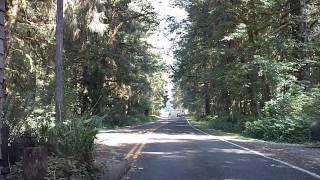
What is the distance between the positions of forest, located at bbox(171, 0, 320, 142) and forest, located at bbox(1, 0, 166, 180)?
567cm

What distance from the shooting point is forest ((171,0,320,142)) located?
29.5m

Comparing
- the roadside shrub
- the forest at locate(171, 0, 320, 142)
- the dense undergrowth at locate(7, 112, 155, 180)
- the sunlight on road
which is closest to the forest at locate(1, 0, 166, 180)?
the dense undergrowth at locate(7, 112, 155, 180)

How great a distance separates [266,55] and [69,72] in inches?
595


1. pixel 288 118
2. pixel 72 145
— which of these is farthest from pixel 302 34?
pixel 72 145

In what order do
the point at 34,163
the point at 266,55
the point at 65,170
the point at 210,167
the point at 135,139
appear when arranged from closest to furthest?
the point at 34,163
the point at 65,170
the point at 210,167
the point at 135,139
the point at 266,55

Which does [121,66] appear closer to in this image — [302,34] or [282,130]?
[302,34]

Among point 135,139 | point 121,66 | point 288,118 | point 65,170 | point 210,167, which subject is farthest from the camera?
point 121,66

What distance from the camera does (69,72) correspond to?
132 feet

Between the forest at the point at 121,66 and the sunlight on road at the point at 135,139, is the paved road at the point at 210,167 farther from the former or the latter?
the sunlight on road at the point at 135,139

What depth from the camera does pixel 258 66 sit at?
32.8 metres

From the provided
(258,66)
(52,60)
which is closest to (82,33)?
(52,60)

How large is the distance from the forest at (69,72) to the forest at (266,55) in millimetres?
5672

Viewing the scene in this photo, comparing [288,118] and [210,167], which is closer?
[210,167]

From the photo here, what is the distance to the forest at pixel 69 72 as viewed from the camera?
9781 millimetres
